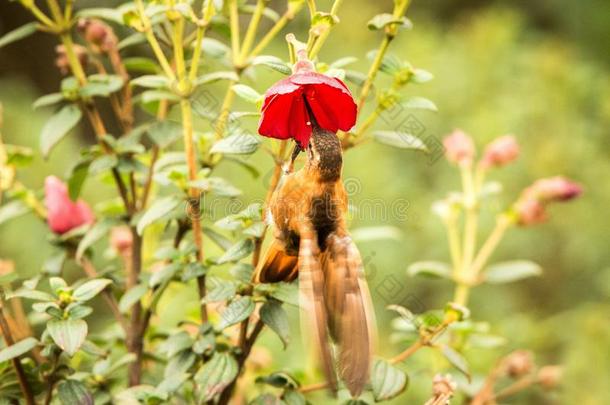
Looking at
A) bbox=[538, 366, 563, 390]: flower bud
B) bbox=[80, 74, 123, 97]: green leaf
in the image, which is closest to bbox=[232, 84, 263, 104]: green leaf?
bbox=[80, 74, 123, 97]: green leaf

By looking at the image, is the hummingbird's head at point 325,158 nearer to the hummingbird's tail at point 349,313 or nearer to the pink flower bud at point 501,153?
the hummingbird's tail at point 349,313

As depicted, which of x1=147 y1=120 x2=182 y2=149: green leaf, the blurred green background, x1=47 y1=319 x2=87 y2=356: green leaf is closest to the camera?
x1=47 y1=319 x2=87 y2=356: green leaf

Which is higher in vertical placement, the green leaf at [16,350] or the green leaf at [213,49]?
the green leaf at [213,49]

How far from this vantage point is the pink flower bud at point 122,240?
1140mm

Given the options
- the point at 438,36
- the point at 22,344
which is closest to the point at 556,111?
the point at 438,36

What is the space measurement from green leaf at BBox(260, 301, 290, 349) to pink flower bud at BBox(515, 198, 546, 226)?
0.54 m

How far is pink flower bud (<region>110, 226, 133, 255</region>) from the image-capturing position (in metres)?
1.14

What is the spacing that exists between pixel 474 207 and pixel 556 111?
1.05 m

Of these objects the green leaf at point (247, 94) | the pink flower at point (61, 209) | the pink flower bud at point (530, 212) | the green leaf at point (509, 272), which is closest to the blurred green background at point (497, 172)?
the green leaf at point (509, 272)

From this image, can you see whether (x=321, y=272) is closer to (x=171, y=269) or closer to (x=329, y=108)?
(x=329, y=108)

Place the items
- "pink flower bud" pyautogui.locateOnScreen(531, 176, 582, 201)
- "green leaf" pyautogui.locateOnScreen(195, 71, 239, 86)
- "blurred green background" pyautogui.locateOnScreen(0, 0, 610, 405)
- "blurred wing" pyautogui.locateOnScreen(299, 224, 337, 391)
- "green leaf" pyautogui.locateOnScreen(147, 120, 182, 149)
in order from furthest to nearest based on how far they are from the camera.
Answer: "blurred green background" pyautogui.locateOnScreen(0, 0, 610, 405) < "pink flower bud" pyautogui.locateOnScreen(531, 176, 582, 201) < "green leaf" pyautogui.locateOnScreen(147, 120, 182, 149) < "green leaf" pyautogui.locateOnScreen(195, 71, 239, 86) < "blurred wing" pyautogui.locateOnScreen(299, 224, 337, 391)

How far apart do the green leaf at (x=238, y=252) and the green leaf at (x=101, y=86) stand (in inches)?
11.4

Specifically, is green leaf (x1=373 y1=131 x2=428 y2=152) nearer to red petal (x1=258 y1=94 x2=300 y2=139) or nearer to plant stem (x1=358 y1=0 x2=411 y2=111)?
plant stem (x1=358 y1=0 x2=411 y2=111)

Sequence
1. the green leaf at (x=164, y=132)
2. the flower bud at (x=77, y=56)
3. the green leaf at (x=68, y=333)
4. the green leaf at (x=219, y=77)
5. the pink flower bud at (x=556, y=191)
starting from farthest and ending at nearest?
the pink flower bud at (x=556, y=191) → the flower bud at (x=77, y=56) → the green leaf at (x=164, y=132) → the green leaf at (x=219, y=77) → the green leaf at (x=68, y=333)
